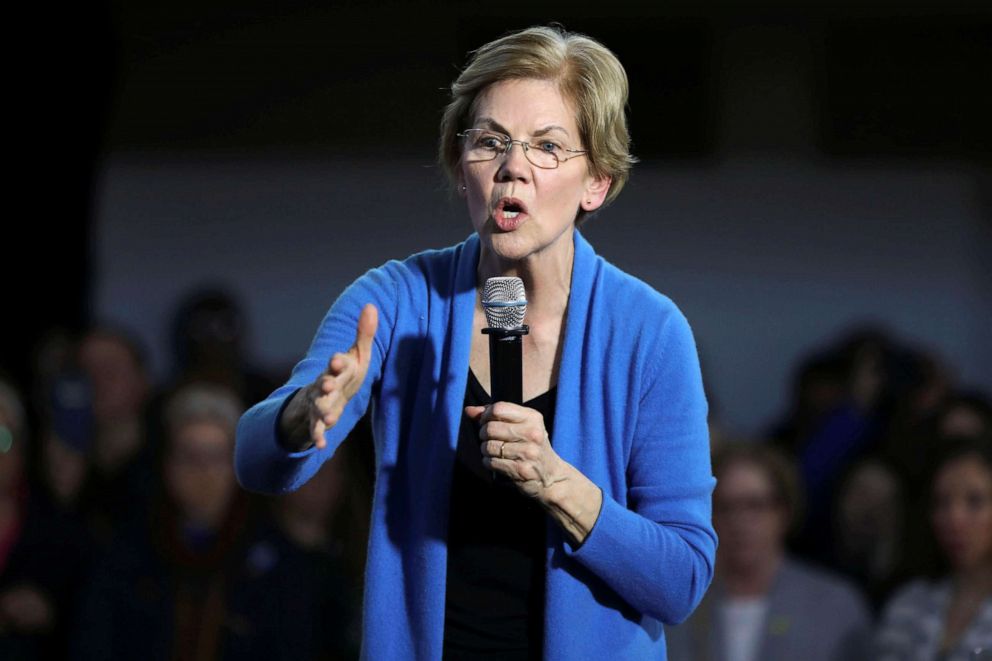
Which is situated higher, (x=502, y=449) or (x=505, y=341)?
(x=505, y=341)

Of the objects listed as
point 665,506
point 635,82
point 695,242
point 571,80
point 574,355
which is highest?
point 635,82

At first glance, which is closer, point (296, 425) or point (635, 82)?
point (296, 425)

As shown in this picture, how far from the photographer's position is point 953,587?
454 cm

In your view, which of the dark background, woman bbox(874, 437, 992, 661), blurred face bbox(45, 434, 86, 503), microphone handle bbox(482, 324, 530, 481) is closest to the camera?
microphone handle bbox(482, 324, 530, 481)

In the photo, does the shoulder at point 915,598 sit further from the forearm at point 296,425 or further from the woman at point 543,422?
the forearm at point 296,425

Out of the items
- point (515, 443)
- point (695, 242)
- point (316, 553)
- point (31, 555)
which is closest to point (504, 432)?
point (515, 443)

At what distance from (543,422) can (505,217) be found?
0.98 ft

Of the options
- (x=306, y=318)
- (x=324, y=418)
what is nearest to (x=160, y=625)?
(x=324, y=418)

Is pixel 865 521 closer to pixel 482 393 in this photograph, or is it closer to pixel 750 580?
pixel 750 580

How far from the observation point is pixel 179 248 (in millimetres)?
9094

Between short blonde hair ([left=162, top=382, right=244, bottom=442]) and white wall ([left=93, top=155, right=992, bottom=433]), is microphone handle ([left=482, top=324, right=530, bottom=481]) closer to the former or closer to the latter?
short blonde hair ([left=162, top=382, right=244, bottom=442])

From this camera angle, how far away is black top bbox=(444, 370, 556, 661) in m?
2.46

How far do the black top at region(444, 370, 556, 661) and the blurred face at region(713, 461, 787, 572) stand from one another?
2.35 meters

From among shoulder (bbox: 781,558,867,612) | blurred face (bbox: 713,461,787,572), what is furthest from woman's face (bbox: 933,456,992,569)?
blurred face (bbox: 713,461,787,572)
